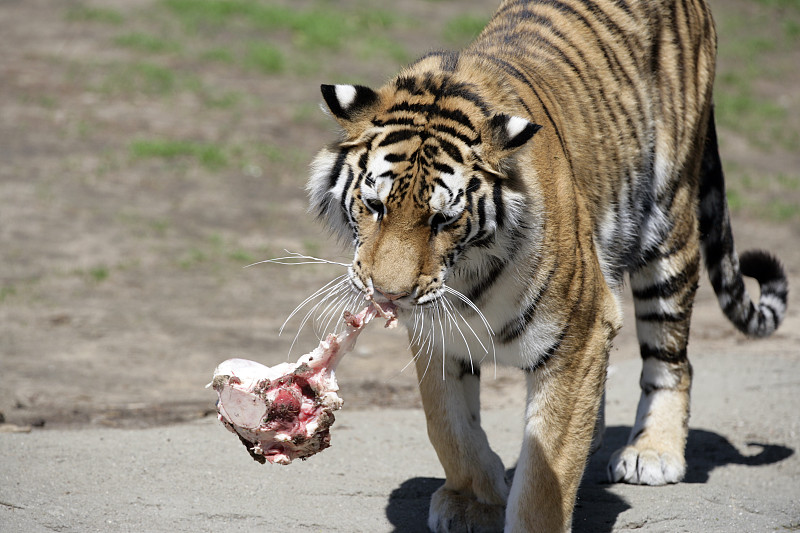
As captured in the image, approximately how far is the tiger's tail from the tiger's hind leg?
342mm

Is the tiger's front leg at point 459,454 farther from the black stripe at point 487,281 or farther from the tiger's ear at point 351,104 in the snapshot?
the tiger's ear at point 351,104

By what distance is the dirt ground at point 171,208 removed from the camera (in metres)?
5.48

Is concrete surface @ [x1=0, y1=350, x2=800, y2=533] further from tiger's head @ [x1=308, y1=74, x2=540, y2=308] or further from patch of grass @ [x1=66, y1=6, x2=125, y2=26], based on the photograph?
patch of grass @ [x1=66, y1=6, x2=125, y2=26]

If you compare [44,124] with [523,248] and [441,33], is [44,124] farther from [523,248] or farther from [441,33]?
[523,248]

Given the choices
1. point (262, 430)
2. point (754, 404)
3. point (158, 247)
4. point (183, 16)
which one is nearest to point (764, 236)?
point (754, 404)

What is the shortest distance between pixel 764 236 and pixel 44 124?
6.54 metres

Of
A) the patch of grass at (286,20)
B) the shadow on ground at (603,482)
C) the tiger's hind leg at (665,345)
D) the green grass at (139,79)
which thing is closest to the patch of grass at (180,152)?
the green grass at (139,79)

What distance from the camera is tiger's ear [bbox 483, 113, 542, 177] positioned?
288 cm

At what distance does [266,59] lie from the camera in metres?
11.2

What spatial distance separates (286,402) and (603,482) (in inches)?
71.1

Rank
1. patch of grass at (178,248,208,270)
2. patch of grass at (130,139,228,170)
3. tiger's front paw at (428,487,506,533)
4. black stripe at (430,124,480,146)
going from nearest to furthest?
black stripe at (430,124,480,146), tiger's front paw at (428,487,506,533), patch of grass at (178,248,208,270), patch of grass at (130,139,228,170)

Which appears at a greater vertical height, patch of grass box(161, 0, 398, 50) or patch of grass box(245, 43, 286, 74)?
patch of grass box(161, 0, 398, 50)

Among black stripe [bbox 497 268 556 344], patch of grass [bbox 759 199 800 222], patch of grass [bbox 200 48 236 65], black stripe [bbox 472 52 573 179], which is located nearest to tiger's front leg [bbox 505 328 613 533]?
black stripe [bbox 497 268 556 344]

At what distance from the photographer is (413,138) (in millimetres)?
2980
